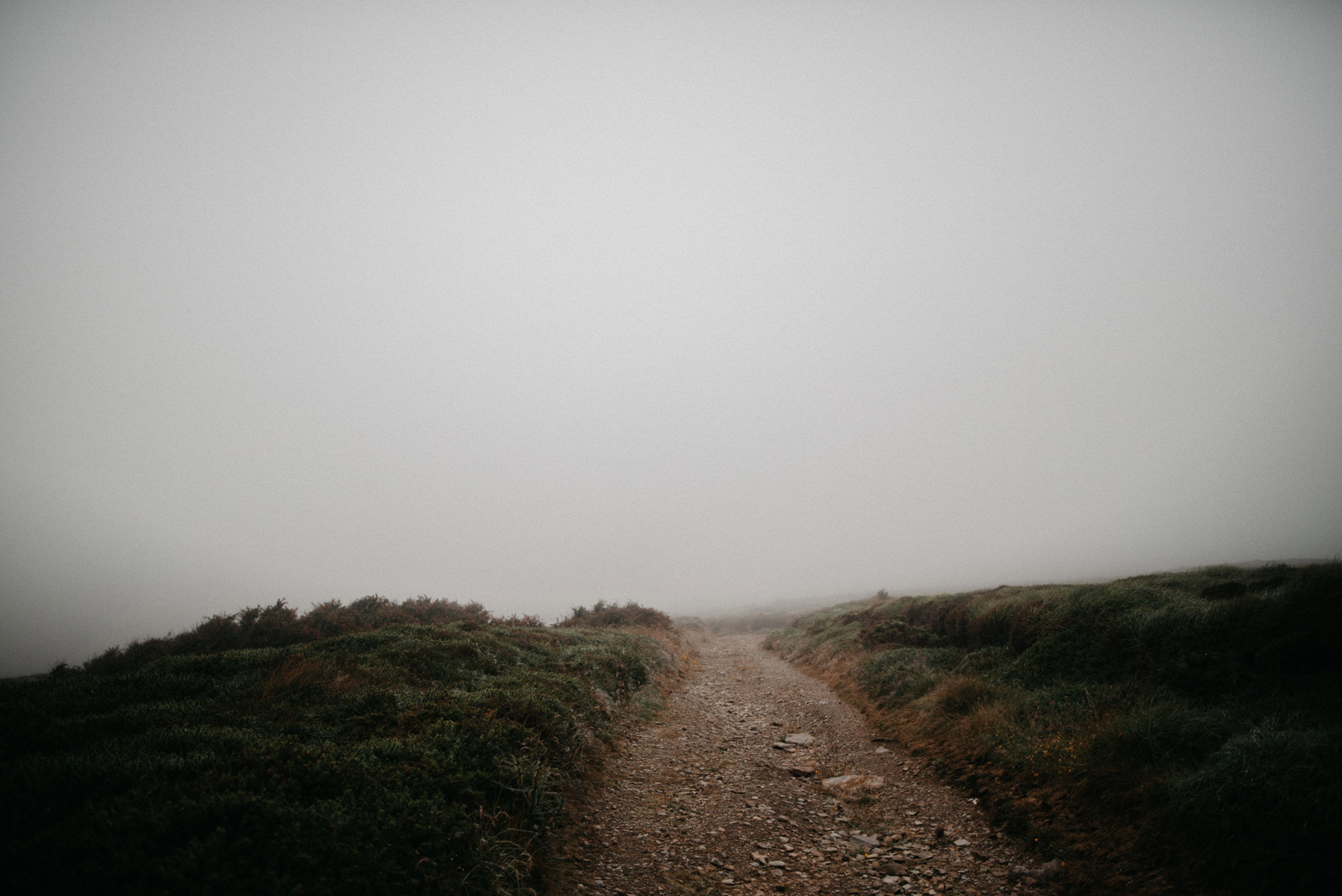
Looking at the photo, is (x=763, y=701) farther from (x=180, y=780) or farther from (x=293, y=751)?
(x=180, y=780)

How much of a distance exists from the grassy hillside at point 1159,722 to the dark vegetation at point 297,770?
23.9 feet

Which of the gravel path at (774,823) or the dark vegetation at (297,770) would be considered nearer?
the dark vegetation at (297,770)

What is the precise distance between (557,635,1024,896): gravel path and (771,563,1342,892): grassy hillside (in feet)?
3.01

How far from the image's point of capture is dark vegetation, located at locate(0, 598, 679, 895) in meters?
4.22

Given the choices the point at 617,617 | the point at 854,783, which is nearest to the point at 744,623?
the point at 617,617

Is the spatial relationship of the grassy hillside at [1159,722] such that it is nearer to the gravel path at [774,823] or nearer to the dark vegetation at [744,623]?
the gravel path at [774,823]

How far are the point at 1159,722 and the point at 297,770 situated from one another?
1187 cm

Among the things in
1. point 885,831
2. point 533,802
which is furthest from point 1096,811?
point 533,802

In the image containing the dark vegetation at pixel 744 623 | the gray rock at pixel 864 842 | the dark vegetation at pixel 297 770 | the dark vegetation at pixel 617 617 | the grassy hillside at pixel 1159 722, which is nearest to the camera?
the dark vegetation at pixel 297 770

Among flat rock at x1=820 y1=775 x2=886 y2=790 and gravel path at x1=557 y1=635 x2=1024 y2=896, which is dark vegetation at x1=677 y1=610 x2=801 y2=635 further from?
flat rock at x1=820 y1=775 x2=886 y2=790

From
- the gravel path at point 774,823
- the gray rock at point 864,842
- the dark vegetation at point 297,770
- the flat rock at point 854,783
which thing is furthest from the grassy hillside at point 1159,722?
the dark vegetation at point 297,770

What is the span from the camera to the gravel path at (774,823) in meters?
6.25

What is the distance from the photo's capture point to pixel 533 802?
21.8 feet

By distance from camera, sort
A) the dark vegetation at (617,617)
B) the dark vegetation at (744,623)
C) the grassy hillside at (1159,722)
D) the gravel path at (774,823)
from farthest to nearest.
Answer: the dark vegetation at (744,623), the dark vegetation at (617,617), the gravel path at (774,823), the grassy hillside at (1159,722)
